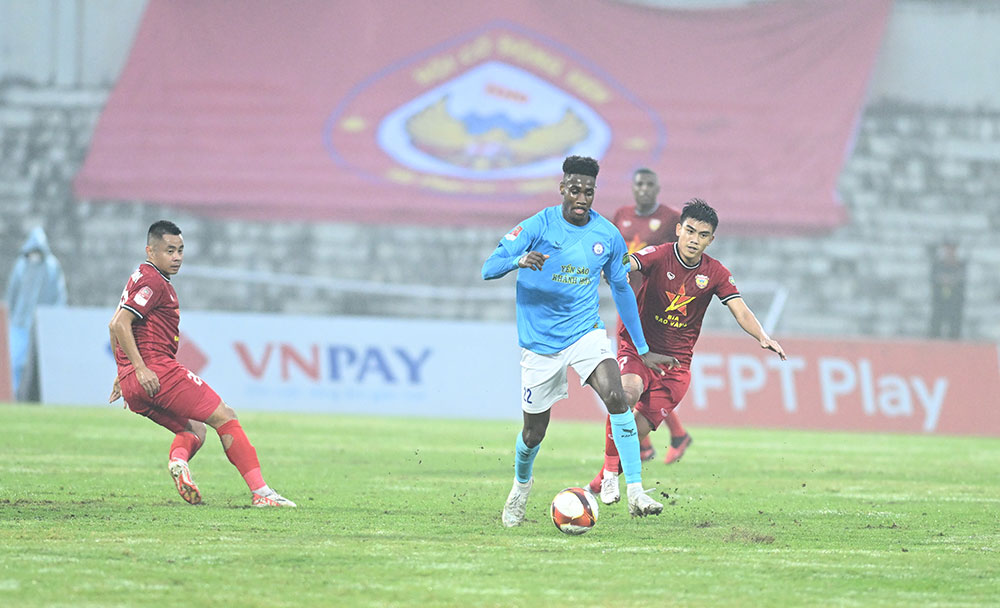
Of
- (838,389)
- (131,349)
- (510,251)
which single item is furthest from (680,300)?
(838,389)

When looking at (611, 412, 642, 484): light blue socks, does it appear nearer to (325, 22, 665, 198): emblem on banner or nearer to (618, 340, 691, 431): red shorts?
(618, 340, 691, 431): red shorts

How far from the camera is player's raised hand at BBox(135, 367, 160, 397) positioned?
27.0 ft

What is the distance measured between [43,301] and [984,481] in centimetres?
1744

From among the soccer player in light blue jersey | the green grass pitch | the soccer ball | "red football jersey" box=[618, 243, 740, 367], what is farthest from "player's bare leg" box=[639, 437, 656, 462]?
the soccer ball

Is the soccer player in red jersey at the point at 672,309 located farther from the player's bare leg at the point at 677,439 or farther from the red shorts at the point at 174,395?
the player's bare leg at the point at 677,439

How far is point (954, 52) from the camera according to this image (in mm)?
29094

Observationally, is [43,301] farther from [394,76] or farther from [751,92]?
[751,92]

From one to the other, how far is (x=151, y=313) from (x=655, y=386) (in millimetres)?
3297

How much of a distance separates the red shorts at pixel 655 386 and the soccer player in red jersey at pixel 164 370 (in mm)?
2398

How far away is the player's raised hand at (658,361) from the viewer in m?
8.94

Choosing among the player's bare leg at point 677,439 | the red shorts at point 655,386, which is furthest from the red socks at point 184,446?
the player's bare leg at point 677,439

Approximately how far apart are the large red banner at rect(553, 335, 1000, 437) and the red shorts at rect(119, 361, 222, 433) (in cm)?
1142

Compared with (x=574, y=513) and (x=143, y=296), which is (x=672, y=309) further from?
(x=143, y=296)

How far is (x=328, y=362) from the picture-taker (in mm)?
20172
